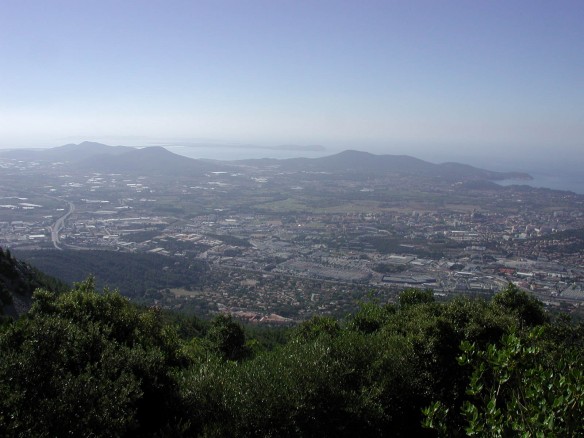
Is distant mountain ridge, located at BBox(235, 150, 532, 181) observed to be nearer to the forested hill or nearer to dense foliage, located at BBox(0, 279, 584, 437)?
the forested hill

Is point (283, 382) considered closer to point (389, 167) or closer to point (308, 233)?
point (308, 233)

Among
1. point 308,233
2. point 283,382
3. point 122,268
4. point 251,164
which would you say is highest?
point 251,164

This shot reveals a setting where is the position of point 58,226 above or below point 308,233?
above

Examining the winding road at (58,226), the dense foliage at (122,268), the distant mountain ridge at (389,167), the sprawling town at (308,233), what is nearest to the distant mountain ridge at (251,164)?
the distant mountain ridge at (389,167)

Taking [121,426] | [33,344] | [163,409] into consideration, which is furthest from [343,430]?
[33,344]

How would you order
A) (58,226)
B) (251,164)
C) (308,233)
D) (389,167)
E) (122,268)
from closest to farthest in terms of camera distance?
1. (122,268)
2. (58,226)
3. (308,233)
4. (389,167)
5. (251,164)

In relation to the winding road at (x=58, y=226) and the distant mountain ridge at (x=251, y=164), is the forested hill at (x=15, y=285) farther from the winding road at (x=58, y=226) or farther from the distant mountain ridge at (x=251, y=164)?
the distant mountain ridge at (x=251, y=164)

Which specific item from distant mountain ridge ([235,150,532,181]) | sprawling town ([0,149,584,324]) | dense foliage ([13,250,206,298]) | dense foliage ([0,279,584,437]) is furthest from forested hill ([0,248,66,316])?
distant mountain ridge ([235,150,532,181])

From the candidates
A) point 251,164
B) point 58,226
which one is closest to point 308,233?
point 58,226
